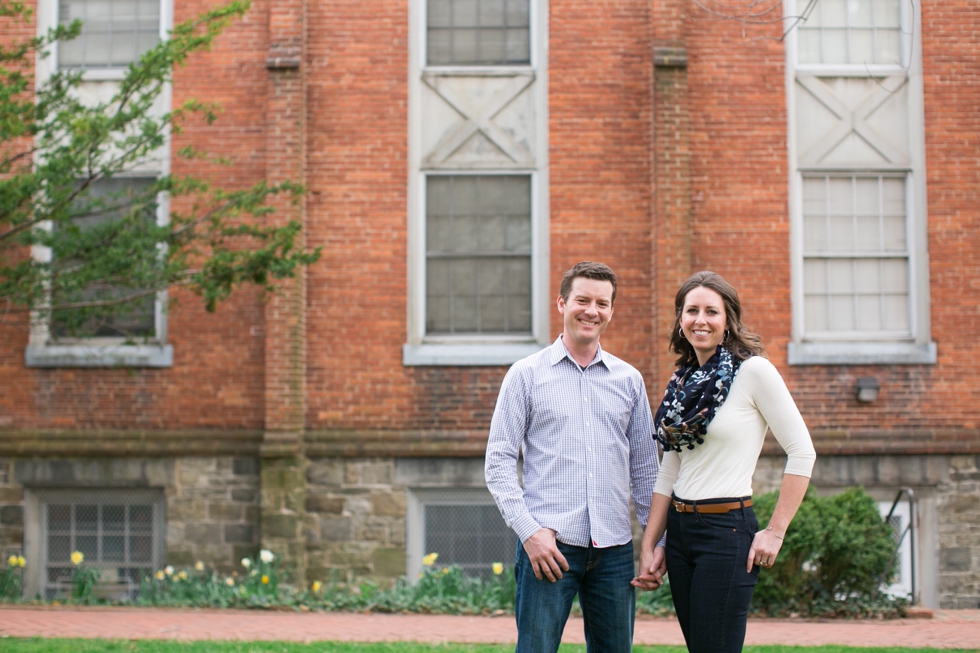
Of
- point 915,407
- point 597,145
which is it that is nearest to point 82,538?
point 597,145

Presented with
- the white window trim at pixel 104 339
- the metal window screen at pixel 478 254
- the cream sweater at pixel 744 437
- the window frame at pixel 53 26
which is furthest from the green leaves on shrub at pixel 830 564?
the window frame at pixel 53 26

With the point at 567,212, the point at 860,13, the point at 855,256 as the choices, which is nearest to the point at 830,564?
the point at 855,256

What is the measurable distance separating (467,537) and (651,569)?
665 cm

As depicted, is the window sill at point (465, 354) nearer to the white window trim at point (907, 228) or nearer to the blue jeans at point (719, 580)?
the white window trim at point (907, 228)

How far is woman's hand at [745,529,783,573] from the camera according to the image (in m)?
3.45

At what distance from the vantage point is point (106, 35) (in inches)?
416

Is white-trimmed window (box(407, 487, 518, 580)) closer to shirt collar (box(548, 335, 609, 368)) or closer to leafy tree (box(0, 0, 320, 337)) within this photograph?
leafy tree (box(0, 0, 320, 337))

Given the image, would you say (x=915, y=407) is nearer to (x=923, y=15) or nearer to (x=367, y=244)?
(x=923, y=15)

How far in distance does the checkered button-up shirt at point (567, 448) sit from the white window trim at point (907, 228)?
679 cm

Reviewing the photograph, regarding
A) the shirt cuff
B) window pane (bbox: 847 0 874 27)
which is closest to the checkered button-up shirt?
the shirt cuff

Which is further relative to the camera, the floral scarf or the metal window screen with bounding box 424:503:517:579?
the metal window screen with bounding box 424:503:517:579

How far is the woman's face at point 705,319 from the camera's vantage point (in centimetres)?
370

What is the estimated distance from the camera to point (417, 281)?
10.3 meters

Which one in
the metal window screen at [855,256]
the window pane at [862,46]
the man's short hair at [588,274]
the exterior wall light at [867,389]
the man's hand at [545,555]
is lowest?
the man's hand at [545,555]
